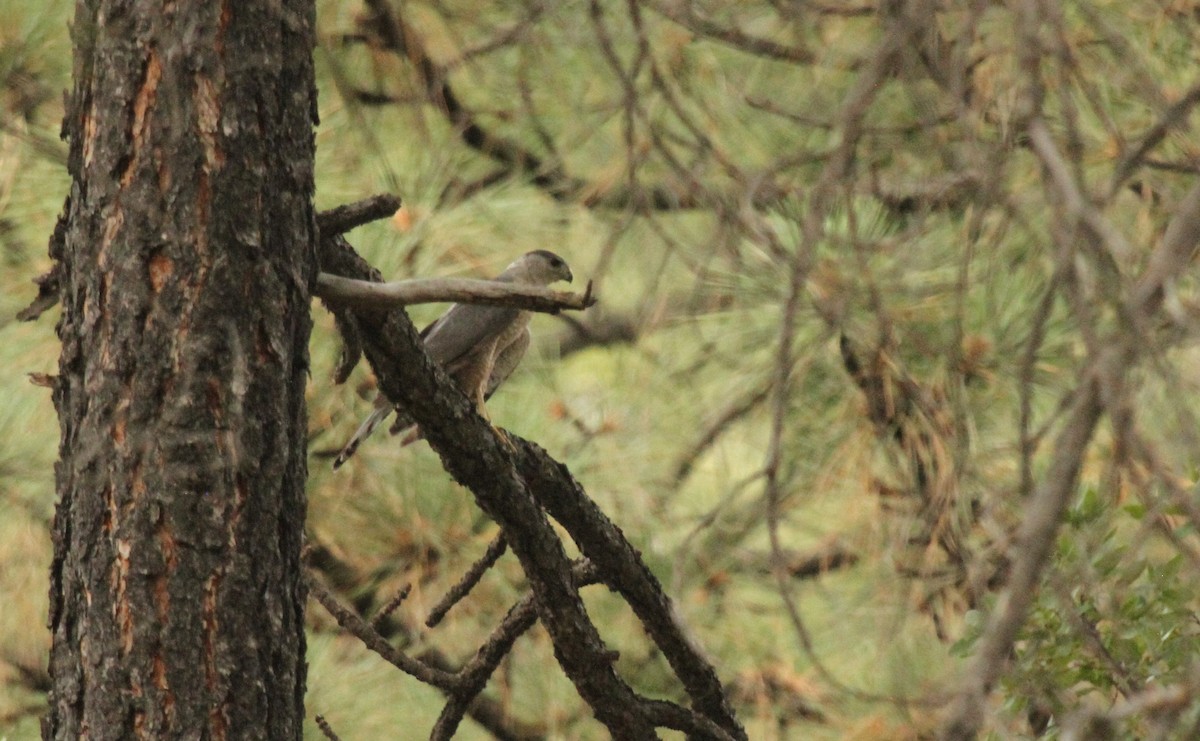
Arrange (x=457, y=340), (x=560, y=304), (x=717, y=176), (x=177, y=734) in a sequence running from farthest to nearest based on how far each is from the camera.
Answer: (x=717, y=176) < (x=457, y=340) < (x=560, y=304) < (x=177, y=734)

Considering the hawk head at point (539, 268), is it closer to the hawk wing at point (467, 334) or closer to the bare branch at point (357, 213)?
the hawk wing at point (467, 334)

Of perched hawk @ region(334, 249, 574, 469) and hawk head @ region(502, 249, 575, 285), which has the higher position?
hawk head @ region(502, 249, 575, 285)

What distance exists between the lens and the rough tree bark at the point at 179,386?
1.11m

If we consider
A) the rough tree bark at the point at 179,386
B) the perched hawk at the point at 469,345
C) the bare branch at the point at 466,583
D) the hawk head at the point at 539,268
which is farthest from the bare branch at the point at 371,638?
the hawk head at the point at 539,268

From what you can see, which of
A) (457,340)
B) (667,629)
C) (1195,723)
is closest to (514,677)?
(457,340)

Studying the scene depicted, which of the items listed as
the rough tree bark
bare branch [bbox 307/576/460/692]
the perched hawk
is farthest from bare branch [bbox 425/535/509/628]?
the perched hawk

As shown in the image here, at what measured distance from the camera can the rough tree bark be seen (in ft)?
3.63

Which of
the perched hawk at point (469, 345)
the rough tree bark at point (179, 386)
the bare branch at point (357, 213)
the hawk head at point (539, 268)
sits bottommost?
the rough tree bark at point (179, 386)

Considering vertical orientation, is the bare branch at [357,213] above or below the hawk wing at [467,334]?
below

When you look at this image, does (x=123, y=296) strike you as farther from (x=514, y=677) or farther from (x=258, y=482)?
(x=514, y=677)

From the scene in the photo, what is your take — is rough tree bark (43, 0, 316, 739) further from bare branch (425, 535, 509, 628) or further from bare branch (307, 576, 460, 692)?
bare branch (425, 535, 509, 628)

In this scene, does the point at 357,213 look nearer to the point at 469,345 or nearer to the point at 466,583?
the point at 466,583

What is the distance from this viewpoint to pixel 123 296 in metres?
1.13

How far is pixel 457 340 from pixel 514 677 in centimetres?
107
